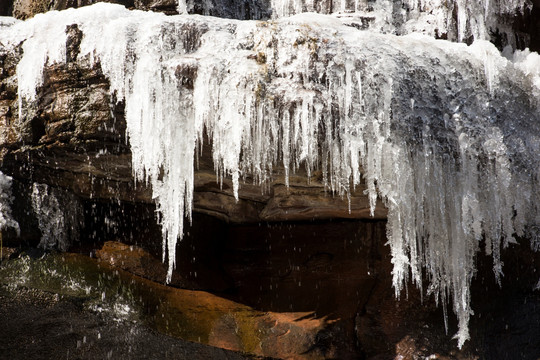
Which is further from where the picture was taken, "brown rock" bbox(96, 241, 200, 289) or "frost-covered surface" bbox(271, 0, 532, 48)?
"frost-covered surface" bbox(271, 0, 532, 48)

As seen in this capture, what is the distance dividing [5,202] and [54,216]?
414mm

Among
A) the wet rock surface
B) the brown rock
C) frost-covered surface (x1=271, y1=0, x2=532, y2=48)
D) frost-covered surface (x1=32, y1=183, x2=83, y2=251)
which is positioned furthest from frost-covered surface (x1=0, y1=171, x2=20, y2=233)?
frost-covered surface (x1=271, y1=0, x2=532, y2=48)

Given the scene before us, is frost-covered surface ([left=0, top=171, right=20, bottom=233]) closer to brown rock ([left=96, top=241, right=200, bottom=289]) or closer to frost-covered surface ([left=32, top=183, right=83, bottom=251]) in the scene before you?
frost-covered surface ([left=32, top=183, right=83, bottom=251])

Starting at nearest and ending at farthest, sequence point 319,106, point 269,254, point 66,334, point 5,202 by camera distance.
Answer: point 319,106, point 66,334, point 5,202, point 269,254

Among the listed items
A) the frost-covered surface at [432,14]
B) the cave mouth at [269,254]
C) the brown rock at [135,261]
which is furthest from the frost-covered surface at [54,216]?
the frost-covered surface at [432,14]

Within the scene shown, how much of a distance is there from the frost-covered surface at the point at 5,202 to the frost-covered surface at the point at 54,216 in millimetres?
213

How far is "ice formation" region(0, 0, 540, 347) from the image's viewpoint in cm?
357

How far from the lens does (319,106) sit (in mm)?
3518

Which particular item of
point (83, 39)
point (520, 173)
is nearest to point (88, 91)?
point (83, 39)

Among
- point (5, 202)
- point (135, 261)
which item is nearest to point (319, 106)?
point (135, 261)

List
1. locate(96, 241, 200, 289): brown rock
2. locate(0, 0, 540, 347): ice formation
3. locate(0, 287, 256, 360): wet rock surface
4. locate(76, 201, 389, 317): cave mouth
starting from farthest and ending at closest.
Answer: locate(76, 201, 389, 317): cave mouth < locate(96, 241, 200, 289): brown rock < locate(0, 287, 256, 360): wet rock surface < locate(0, 0, 540, 347): ice formation

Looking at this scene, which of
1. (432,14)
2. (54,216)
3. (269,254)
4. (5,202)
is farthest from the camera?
(269,254)

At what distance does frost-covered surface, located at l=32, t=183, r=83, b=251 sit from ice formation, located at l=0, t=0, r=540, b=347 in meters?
1.08

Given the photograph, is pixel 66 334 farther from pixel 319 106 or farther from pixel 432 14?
pixel 432 14
